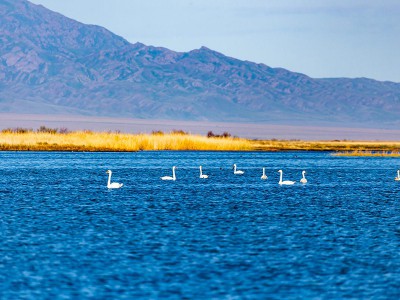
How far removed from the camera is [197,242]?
27.6m

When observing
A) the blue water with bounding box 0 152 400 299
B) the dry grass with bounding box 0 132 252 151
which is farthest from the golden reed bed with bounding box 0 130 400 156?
the blue water with bounding box 0 152 400 299

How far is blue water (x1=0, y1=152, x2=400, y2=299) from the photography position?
826 inches

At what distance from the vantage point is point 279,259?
2452 centimetres

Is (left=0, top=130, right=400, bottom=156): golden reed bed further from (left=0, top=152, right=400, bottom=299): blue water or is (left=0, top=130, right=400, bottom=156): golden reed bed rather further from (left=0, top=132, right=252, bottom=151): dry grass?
(left=0, top=152, right=400, bottom=299): blue water

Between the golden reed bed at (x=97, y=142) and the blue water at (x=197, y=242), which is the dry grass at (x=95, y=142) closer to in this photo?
the golden reed bed at (x=97, y=142)

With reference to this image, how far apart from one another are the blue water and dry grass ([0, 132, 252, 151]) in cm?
4800

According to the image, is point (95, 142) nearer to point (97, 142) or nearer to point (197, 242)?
point (97, 142)

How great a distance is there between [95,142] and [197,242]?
74247 millimetres

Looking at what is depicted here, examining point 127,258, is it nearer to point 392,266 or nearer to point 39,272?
point 39,272

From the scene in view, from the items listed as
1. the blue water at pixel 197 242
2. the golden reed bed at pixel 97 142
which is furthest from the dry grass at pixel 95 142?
the blue water at pixel 197 242

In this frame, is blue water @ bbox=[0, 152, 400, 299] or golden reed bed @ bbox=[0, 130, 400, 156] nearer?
blue water @ bbox=[0, 152, 400, 299]

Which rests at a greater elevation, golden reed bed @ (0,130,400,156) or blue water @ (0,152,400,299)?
golden reed bed @ (0,130,400,156)

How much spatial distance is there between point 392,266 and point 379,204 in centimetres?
1887

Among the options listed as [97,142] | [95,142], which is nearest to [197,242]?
[95,142]
